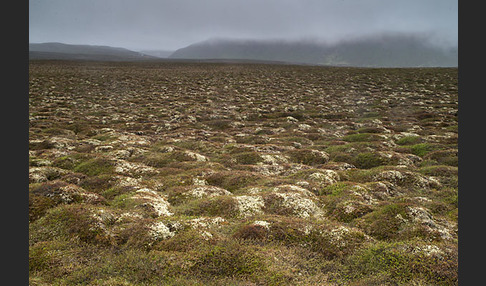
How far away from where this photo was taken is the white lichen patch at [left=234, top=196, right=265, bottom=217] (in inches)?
430

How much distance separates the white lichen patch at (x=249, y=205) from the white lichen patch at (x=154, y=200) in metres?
3.00

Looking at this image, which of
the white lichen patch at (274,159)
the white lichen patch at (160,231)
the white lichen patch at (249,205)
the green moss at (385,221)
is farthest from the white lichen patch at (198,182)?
the green moss at (385,221)

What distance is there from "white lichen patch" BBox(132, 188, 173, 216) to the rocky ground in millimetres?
80

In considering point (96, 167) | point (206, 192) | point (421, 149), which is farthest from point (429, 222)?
point (96, 167)

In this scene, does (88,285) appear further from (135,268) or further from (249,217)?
(249,217)

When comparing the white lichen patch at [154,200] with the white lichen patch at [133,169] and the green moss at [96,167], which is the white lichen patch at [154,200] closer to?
the white lichen patch at [133,169]

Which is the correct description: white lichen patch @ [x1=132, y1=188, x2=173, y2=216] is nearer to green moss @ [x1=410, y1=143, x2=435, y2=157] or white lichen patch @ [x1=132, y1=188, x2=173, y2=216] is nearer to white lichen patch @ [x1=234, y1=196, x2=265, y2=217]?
white lichen patch @ [x1=234, y1=196, x2=265, y2=217]

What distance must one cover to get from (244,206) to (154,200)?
412cm

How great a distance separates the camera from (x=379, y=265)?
7.39 metres

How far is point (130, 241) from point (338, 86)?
65.6m

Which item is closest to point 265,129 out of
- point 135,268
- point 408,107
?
point 135,268

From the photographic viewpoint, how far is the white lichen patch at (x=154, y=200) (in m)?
10.7

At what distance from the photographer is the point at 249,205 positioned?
445 inches

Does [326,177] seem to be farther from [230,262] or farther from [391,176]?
[230,262]
